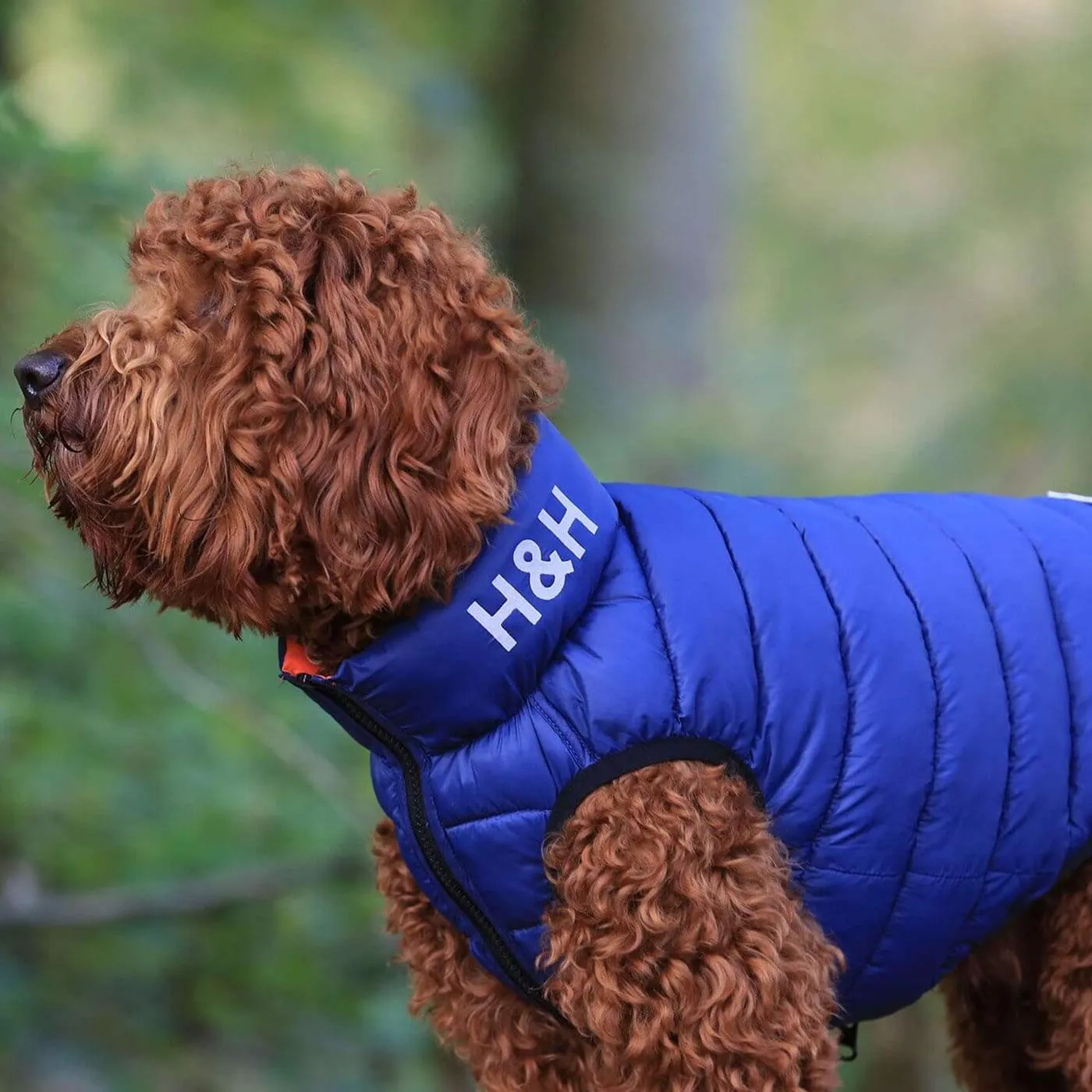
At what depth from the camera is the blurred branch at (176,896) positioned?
4.12 m

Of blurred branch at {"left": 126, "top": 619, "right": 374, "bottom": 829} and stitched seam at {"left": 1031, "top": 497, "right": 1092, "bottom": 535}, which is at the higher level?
stitched seam at {"left": 1031, "top": 497, "right": 1092, "bottom": 535}

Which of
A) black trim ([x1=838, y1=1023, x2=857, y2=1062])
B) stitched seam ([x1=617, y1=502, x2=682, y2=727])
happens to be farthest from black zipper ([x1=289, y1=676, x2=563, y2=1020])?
black trim ([x1=838, y1=1023, x2=857, y2=1062])

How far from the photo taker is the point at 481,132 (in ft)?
20.4

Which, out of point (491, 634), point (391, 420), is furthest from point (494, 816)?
point (391, 420)

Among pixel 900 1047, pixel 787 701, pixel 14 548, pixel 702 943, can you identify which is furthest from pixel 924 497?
pixel 900 1047

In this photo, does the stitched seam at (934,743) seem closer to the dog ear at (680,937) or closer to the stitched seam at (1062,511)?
the dog ear at (680,937)

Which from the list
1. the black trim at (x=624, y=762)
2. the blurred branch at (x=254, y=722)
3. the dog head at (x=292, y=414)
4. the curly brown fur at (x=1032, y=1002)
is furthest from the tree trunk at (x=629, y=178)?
the black trim at (x=624, y=762)

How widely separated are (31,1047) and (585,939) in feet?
10.9

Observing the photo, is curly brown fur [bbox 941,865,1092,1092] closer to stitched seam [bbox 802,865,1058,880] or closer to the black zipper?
stitched seam [bbox 802,865,1058,880]

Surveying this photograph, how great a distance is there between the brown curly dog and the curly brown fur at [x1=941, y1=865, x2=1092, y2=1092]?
0.50 metres

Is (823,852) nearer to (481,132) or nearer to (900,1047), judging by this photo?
(900,1047)

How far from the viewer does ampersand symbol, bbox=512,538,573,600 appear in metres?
1.97

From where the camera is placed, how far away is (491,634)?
77.0 inches

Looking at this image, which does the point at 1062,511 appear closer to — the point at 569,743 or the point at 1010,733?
the point at 1010,733
